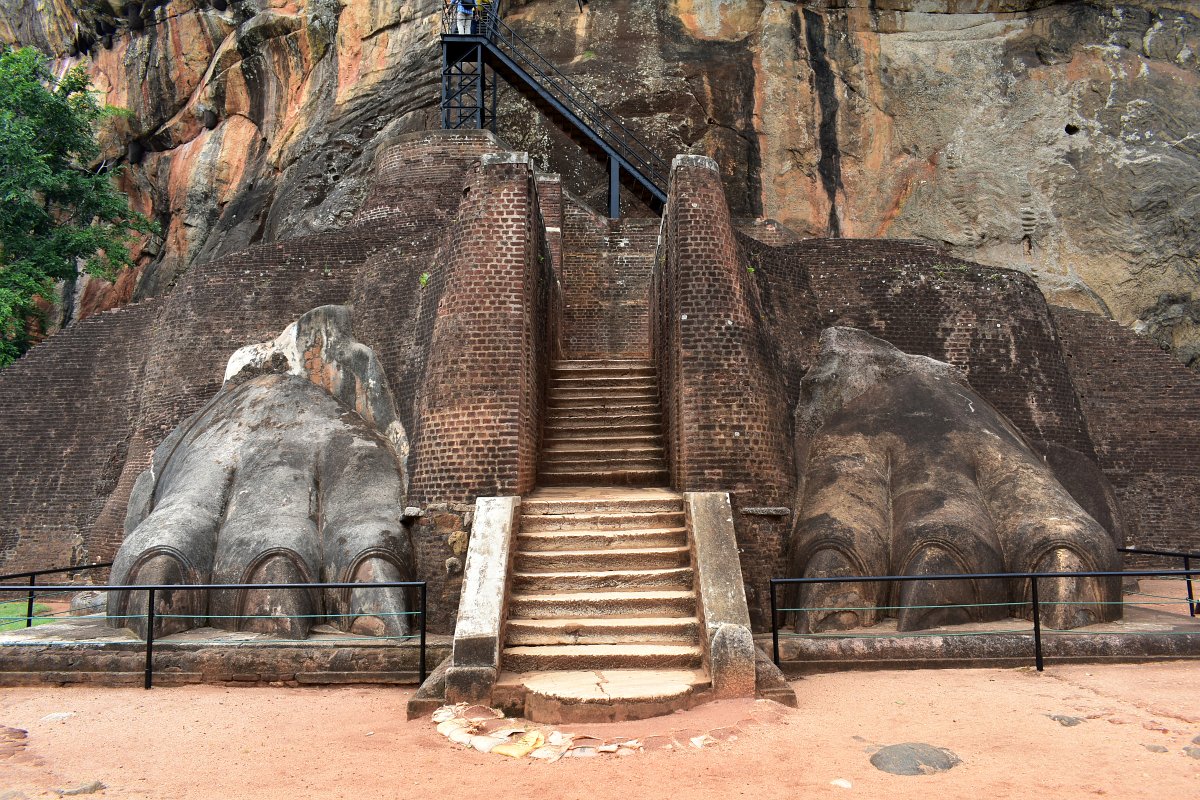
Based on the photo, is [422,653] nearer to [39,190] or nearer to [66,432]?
[66,432]

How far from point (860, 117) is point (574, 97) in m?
7.45

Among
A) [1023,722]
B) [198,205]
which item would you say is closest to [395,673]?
[1023,722]

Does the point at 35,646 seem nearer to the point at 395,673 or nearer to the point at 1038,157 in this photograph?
the point at 395,673

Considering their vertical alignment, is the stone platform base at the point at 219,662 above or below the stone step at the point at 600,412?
below

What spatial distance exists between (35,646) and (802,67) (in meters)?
22.0

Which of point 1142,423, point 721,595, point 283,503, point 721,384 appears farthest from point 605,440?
point 1142,423

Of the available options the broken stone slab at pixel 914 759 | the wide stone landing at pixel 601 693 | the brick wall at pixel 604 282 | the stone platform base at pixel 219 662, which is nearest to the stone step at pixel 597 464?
the stone platform base at pixel 219 662

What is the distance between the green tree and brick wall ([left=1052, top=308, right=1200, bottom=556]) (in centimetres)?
1997

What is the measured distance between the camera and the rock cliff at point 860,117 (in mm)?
22234

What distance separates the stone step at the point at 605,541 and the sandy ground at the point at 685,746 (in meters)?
1.71

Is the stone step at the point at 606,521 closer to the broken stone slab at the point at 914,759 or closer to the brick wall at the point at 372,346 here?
the brick wall at the point at 372,346

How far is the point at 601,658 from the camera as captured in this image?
22.8 ft

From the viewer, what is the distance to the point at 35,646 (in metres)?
8.03

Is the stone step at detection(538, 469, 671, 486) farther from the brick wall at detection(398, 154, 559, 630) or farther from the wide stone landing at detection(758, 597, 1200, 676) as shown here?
the wide stone landing at detection(758, 597, 1200, 676)
